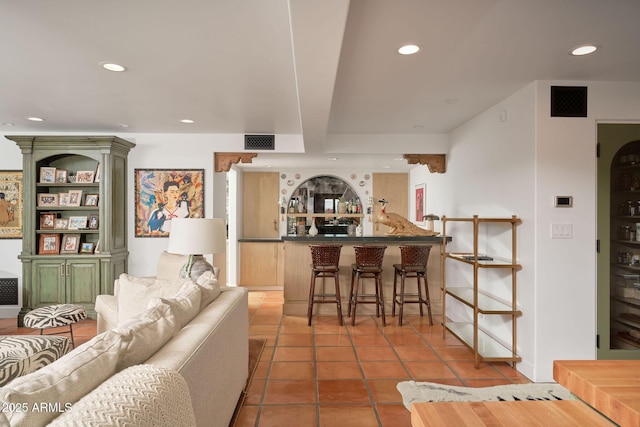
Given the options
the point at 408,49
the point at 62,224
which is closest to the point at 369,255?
the point at 408,49

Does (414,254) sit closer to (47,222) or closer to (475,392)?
(475,392)

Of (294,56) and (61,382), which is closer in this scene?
(61,382)

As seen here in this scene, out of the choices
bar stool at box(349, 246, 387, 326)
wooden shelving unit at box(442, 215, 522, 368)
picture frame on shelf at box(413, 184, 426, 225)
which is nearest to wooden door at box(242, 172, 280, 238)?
Result: picture frame on shelf at box(413, 184, 426, 225)

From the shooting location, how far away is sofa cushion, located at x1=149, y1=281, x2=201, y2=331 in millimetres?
1787

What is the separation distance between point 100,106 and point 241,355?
9.55 ft

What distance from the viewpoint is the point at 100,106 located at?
3762 millimetres

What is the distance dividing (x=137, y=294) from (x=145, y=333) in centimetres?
102

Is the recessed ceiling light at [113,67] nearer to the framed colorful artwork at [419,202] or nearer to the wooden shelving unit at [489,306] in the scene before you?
the wooden shelving unit at [489,306]

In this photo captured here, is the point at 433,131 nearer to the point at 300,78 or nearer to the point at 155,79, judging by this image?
the point at 300,78

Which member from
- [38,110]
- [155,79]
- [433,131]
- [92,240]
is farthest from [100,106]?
[433,131]

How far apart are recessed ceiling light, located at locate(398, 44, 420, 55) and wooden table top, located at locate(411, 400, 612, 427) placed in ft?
6.71

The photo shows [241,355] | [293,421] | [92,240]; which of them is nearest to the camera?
[293,421]

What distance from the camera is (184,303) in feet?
6.35

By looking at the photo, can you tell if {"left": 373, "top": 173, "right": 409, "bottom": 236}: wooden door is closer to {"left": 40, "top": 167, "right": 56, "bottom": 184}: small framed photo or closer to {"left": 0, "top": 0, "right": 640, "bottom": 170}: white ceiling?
{"left": 0, "top": 0, "right": 640, "bottom": 170}: white ceiling
